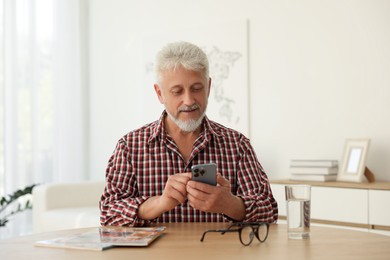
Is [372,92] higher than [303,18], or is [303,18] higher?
[303,18]

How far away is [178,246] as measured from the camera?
59.5 inches

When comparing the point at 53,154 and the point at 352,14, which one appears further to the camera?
A: the point at 53,154

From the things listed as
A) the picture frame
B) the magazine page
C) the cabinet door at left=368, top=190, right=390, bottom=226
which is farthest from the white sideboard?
the magazine page

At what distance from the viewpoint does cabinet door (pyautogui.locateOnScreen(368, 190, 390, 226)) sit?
307 centimetres

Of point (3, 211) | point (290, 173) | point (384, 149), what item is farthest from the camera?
point (3, 211)

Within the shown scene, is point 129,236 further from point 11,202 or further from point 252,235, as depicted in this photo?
point 11,202

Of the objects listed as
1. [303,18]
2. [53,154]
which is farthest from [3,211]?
[303,18]

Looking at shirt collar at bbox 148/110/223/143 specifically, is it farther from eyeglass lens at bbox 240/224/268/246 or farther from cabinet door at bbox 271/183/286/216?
cabinet door at bbox 271/183/286/216

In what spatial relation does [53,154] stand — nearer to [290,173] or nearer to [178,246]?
[290,173]

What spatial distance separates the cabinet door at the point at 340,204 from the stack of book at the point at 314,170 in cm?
16

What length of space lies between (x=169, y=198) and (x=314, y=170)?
6.33ft

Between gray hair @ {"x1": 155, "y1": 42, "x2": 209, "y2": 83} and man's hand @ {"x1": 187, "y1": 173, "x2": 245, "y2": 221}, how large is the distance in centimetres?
45

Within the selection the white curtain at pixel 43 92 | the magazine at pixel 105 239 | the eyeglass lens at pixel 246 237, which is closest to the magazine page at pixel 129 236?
the magazine at pixel 105 239

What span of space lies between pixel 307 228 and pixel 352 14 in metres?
2.32
